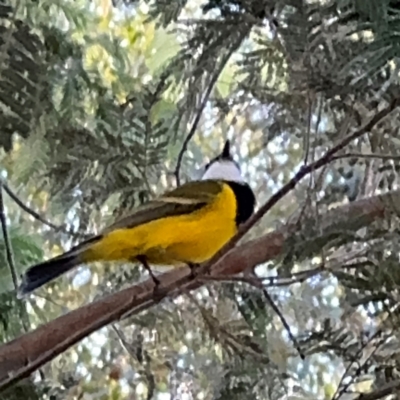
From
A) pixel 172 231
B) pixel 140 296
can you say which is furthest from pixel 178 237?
pixel 140 296

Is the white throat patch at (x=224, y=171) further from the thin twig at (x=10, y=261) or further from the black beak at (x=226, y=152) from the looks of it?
the thin twig at (x=10, y=261)

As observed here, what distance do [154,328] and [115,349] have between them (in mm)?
240

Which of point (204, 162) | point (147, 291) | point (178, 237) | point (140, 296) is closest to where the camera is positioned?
point (140, 296)

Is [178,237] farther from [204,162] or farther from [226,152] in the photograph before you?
[204,162]

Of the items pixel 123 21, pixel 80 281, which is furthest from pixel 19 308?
pixel 123 21

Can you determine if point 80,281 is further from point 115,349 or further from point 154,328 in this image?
point 154,328

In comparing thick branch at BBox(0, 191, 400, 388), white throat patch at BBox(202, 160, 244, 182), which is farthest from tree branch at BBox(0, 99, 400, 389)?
white throat patch at BBox(202, 160, 244, 182)

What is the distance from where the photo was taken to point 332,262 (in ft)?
2.65

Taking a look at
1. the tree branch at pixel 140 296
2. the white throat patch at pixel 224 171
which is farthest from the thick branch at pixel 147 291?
the white throat patch at pixel 224 171

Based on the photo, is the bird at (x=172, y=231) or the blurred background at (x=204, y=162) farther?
the bird at (x=172, y=231)

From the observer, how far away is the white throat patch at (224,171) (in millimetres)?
1307

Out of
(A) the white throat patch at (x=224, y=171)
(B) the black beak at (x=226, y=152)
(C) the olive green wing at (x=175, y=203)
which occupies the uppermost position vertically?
(B) the black beak at (x=226, y=152)

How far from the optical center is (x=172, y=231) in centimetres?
108

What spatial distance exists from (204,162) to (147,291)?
0.62 m
